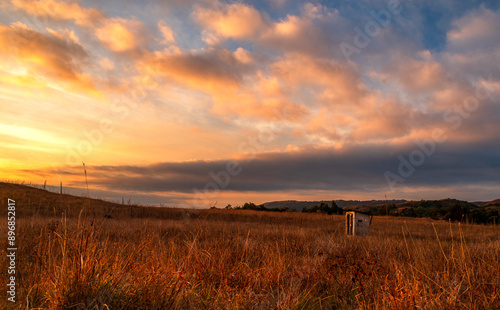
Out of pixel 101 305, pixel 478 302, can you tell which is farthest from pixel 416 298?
pixel 101 305

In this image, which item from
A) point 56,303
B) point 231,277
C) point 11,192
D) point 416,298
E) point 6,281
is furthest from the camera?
point 11,192

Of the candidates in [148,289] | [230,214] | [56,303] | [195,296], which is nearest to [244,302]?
[195,296]

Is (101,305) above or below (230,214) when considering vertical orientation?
above

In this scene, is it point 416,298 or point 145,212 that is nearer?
point 416,298

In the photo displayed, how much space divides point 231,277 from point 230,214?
2983 centimetres

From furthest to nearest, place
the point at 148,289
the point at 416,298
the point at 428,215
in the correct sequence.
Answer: the point at 428,215 < the point at 416,298 < the point at 148,289

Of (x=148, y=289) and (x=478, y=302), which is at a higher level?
(x=148, y=289)

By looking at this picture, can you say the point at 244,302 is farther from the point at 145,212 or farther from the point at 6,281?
the point at 145,212

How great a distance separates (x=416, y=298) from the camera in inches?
156

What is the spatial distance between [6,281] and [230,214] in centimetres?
3077

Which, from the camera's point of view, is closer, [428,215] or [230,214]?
[230,214]

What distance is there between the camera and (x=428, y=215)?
150 feet

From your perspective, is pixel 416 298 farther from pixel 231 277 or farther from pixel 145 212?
pixel 145 212

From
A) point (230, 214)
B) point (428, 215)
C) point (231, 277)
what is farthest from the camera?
point (428, 215)
